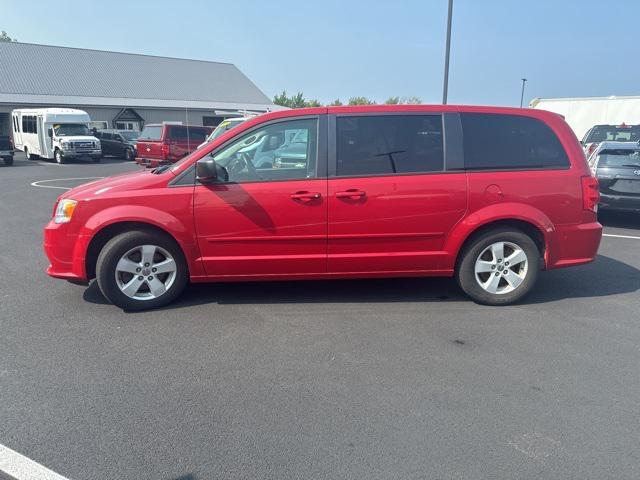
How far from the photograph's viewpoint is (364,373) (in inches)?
142

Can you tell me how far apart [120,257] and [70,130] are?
24.2 meters

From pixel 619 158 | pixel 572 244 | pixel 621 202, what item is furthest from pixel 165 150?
pixel 572 244

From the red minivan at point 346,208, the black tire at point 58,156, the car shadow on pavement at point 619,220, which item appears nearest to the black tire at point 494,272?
the red minivan at point 346,208

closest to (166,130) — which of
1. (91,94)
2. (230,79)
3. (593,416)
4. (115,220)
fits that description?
(115,220)

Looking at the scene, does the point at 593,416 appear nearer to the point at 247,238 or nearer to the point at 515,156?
the point at 515,156

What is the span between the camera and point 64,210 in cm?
466

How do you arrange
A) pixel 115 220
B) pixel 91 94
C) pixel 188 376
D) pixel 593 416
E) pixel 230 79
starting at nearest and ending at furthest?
1. pixel 593 416
2. pixel 188 376
3. pixel 115 220
4. pixel 91 94
5. pixel 230 79

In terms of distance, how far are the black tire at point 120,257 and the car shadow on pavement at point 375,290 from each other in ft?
1.00

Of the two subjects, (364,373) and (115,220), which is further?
(115,220)

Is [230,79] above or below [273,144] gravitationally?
above

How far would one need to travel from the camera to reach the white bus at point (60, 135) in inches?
972

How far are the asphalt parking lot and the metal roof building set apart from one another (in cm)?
3066

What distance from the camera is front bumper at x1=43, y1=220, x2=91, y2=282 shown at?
4609 millimetres

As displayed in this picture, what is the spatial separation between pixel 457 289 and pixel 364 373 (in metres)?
2.24
